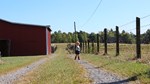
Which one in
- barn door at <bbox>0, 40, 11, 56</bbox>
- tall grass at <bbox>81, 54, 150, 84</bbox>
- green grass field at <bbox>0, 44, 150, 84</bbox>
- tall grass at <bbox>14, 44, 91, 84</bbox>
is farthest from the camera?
barn door at <bbox>0, 40, 11, 56</bbox>

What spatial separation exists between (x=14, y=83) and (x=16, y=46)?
1467 inches

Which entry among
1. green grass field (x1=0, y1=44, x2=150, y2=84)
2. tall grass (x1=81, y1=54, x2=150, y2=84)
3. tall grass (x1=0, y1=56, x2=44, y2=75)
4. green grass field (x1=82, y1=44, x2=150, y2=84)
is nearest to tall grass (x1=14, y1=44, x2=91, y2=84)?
green grass field (x1=0, y1=44, x2=150, y2=84)

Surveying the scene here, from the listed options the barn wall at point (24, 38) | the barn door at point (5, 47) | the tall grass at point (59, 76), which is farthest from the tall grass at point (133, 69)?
the barn door at point (5, 47)

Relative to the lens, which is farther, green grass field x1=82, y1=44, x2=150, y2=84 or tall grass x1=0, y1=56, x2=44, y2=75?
tall grass x1=0, y1=56, x2=44, y2=75

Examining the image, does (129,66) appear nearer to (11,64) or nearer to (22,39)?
(11,64)

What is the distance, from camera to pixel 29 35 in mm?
50312

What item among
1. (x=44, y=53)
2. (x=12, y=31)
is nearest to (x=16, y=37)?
(x=12, y=31)

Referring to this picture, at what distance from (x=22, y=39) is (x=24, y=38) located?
0.32m

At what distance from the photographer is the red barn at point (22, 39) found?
49.7 meters

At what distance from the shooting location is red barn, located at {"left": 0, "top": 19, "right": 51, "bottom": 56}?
49688 millimetres

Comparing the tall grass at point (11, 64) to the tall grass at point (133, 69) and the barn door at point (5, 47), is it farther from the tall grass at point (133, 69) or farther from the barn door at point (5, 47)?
the barn door at point (5, 47)

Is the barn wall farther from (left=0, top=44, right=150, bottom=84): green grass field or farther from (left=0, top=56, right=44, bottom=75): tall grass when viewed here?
(left=0, top=44, right=150, bottom=84): green grass field

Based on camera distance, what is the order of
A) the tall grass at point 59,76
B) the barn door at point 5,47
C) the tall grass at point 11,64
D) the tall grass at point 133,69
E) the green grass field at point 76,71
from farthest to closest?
the barn door at point 5,47 < the tall grass at point 11,64 < the green grass field at point 76,71 < the tall grass at point 59,76 < the tall grass at point 133,69

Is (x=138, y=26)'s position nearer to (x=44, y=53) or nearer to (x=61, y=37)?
(x=44, y=53)
